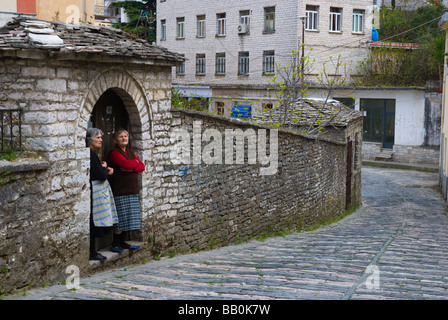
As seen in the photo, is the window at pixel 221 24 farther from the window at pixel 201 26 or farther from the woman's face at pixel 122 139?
the woman's face at pixel 122 139

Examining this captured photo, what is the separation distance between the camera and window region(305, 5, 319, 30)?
3294cm

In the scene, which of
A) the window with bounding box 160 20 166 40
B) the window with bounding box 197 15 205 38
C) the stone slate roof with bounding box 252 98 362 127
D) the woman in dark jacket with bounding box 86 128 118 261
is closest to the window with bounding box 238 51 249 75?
the window with bounding box 197 15 205 38

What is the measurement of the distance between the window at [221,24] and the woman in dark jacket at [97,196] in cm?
2979

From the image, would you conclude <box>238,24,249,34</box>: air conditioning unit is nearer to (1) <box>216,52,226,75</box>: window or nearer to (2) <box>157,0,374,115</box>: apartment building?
(2) <box>157,0,374,115</box>: apartment building

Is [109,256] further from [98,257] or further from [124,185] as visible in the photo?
[124,185]

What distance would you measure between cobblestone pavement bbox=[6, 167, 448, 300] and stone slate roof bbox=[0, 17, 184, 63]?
Result: 2.56 m

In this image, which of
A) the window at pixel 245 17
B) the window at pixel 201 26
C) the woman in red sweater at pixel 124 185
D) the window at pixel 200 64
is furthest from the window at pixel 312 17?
the woman in red sweater at pixel 124 185

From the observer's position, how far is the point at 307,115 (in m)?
17.5

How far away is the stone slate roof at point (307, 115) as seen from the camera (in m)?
17.0

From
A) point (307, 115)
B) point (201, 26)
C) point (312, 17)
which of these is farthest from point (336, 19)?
point (307, 115)

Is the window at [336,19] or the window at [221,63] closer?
the window at [336,19]
